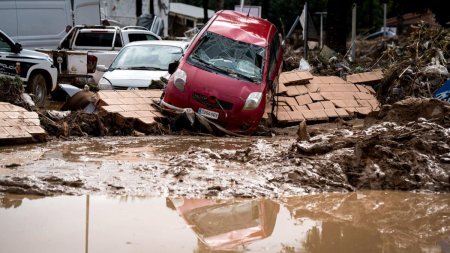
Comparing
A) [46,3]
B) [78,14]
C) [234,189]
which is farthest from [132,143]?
[78,14]

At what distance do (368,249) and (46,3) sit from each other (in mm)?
17900

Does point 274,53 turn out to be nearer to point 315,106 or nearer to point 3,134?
point 315,106

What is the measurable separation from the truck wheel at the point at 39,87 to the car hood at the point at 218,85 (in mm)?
4977

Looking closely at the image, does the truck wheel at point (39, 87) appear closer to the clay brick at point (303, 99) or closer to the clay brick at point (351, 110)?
the clay brick at point (303, 99)

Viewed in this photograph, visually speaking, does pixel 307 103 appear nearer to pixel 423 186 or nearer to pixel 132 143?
pixel 132 143

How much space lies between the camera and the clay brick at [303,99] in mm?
13927

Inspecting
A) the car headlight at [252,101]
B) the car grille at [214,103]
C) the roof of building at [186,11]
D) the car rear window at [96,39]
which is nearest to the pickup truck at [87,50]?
the car rear window at [96,39]

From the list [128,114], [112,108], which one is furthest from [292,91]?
[112,108]

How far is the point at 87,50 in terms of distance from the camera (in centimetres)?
1920

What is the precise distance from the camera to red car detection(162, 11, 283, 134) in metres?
11.5

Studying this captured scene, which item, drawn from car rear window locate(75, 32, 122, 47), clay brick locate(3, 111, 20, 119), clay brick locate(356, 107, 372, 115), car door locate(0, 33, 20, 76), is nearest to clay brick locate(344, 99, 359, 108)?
clay brick locate(356, 107, 372, 115)

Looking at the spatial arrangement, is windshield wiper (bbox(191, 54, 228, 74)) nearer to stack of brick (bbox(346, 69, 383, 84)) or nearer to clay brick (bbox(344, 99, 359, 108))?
clay brick (bbox(344, 99, 359, 108))

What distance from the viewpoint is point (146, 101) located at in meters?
12.3

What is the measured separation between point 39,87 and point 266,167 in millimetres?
9020
